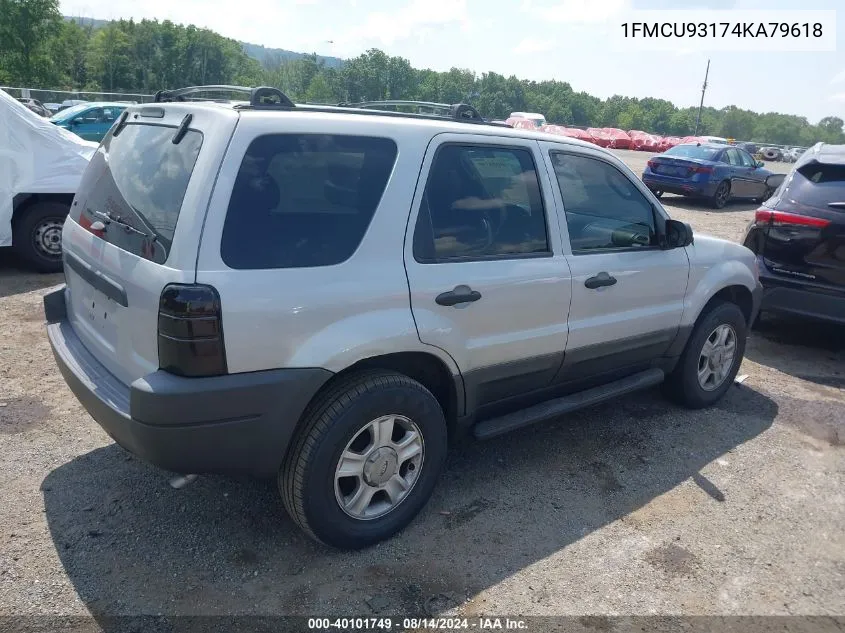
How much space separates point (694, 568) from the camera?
3.16 meters

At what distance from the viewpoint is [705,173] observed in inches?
643

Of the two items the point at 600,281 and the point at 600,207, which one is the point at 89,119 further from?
the point at 600,281

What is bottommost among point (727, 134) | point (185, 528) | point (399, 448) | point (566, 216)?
point (185, 528)

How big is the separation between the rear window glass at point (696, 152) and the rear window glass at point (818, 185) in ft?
37.2

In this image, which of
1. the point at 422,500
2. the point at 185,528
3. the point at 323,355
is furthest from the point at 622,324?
the point at 185,528

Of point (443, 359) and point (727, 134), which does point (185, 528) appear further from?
point (727, 134)

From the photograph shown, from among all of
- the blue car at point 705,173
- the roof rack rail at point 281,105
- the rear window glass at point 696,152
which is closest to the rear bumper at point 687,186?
the blue car at point 705,173

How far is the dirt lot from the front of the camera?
286 centimetres

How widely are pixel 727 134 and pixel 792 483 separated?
12785cm

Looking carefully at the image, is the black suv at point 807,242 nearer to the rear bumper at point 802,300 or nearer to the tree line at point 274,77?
the rear bumper at point 802,300

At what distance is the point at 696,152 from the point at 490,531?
16134 millimetres

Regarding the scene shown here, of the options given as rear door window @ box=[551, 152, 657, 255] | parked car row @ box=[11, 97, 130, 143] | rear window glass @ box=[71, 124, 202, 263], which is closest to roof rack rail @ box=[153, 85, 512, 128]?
rear window glass @ box=[71, 124, 202, 263]

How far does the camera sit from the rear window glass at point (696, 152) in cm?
1686

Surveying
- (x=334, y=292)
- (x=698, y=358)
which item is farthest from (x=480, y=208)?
(x=698, y=358)
